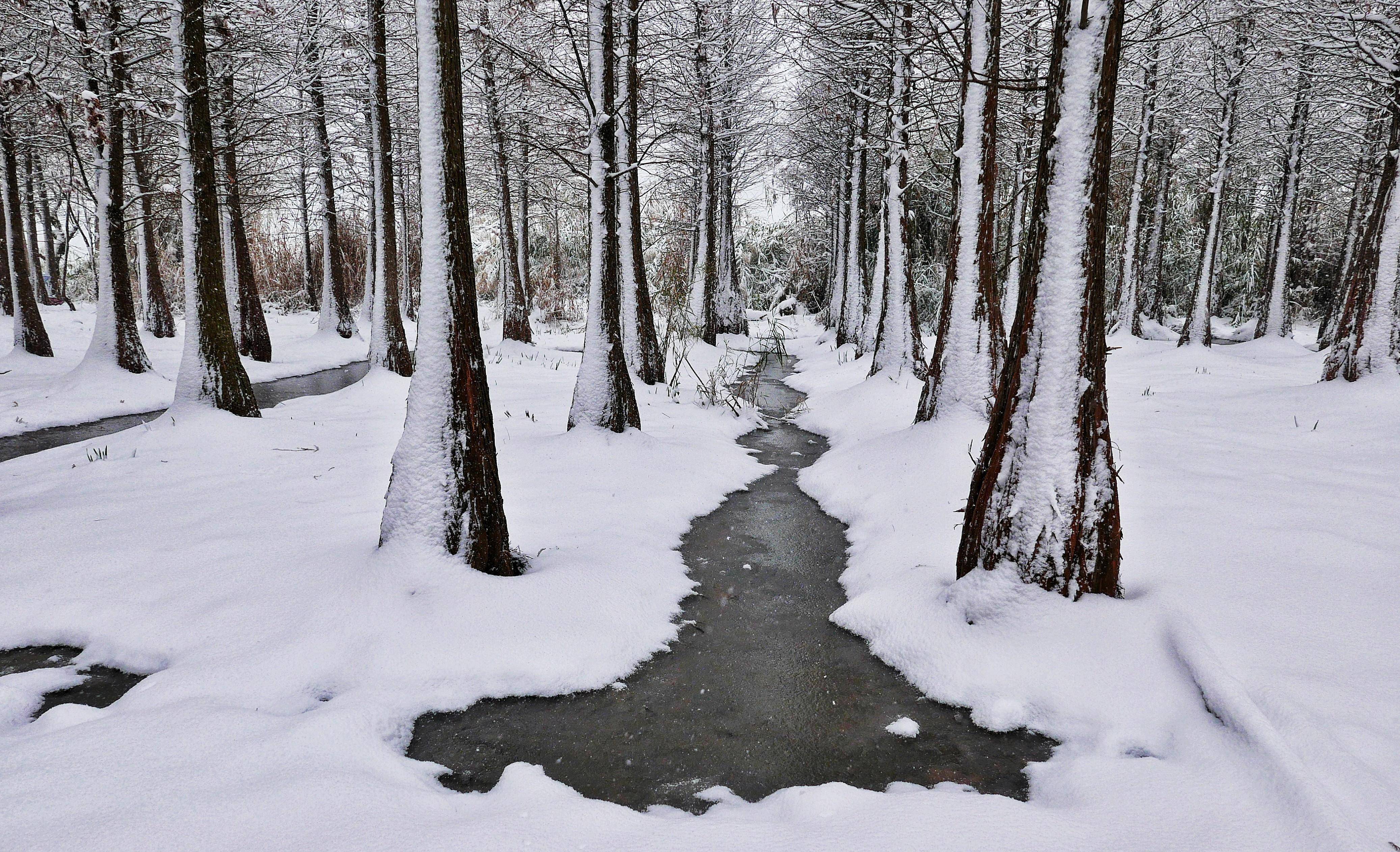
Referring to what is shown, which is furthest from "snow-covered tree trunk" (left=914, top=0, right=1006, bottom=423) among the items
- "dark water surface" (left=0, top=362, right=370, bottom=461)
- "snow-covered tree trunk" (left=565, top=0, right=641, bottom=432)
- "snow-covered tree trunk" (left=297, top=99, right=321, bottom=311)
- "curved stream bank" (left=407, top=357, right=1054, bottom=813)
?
"snow-covered tree trunk" (left=297, top=99, right=321, bottom=311)

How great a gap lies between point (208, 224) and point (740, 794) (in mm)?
8441

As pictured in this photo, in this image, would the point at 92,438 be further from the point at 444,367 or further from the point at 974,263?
the point at 974,263

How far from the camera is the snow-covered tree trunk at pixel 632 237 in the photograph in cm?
866

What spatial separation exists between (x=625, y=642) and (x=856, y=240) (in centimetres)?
1342

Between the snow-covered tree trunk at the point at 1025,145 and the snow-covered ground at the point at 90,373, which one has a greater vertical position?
the snow-covered tree trunk at the point at 1025,145

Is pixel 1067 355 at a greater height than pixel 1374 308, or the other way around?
pixel 1374 308

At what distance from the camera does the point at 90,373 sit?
34.6 feet

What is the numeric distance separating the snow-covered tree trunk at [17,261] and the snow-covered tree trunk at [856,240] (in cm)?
1474

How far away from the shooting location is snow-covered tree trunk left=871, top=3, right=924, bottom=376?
9719 millimetres

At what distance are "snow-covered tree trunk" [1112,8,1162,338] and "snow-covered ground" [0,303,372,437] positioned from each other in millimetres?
19565

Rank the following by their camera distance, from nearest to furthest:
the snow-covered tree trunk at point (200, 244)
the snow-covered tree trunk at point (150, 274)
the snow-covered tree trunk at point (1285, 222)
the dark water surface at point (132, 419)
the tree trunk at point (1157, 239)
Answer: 1. the snow-covered tree trunk at point (200, 244)
2. the dark water surface at point (132, 419)
3. the snow-covered tree trunk at point (150, 274)
4. the snow-covered tree trunk at point (1285, 222)
5. the tree trunk at point (1157, 239)

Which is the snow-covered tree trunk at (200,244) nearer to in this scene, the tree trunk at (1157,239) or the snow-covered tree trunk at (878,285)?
the snow-covered tree trunk at (878,285)

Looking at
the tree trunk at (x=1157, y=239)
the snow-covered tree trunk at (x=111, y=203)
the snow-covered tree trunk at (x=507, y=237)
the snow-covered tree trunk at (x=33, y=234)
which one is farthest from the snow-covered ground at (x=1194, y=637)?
the snow-covered tree trunk at (x=33, y=234)

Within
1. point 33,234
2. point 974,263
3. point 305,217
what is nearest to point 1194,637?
point 974,263
